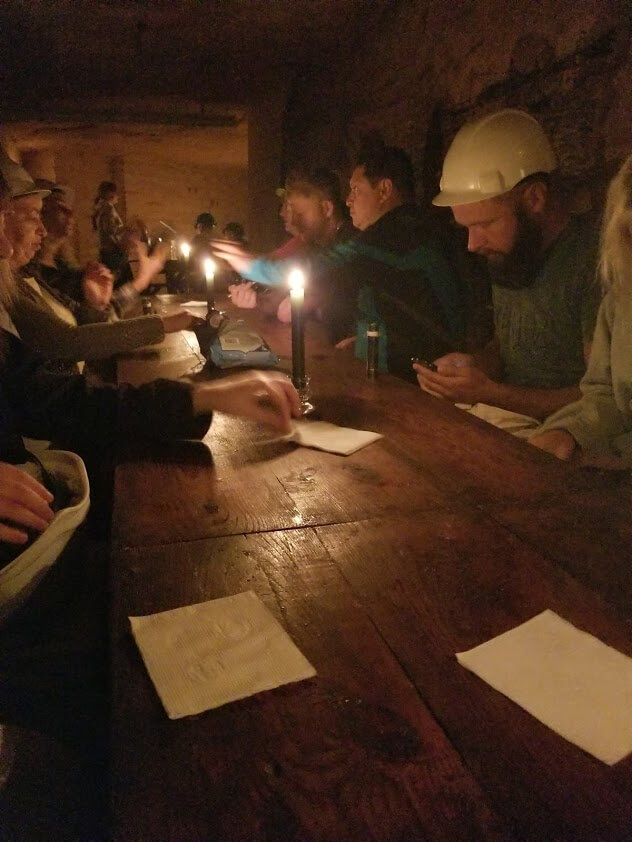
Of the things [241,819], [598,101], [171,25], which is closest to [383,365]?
[598,101]

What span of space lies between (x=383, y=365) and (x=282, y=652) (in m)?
2.04

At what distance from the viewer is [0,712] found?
1013 millimetres

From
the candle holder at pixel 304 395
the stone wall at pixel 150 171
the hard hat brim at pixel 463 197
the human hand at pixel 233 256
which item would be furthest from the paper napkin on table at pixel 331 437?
the stone wall at pixel 150 171

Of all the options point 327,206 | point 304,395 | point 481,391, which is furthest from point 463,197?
point 327,206

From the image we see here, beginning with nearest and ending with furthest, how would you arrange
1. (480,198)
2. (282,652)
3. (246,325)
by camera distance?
1. (282,652)
2. (480,198)
3. (246,325)

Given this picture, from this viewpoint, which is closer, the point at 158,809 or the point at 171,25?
the point at 158,809

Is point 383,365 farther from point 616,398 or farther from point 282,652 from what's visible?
point 282,652

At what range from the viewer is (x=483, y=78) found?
3.00 meters

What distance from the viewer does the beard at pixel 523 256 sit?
2.20m

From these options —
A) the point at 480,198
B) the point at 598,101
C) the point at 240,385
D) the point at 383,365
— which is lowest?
the point at 383,365

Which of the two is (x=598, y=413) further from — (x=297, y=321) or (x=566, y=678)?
(x=566, y=678)

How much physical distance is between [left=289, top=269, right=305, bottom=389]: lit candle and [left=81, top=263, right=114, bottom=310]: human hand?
5.78ft

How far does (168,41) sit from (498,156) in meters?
3.20

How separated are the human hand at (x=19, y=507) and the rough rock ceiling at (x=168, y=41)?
3.66 m
